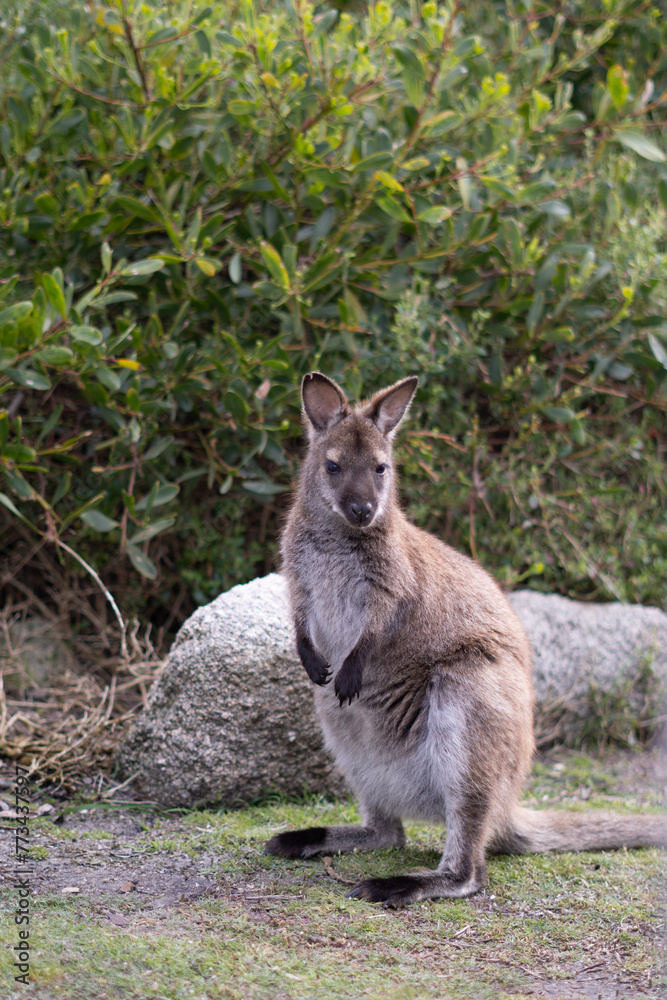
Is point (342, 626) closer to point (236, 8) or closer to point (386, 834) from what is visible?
point (386, 834)

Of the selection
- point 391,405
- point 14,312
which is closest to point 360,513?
point 391,405

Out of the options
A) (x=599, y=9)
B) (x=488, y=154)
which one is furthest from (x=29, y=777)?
(x=599, y=9)

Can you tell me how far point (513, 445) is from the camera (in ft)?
18.5

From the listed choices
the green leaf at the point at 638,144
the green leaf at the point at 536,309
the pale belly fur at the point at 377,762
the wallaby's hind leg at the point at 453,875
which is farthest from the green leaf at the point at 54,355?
the green leaf at the point at 638,144

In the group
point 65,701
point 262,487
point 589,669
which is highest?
point 262,487

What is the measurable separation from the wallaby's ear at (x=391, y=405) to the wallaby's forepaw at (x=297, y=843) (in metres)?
1.65

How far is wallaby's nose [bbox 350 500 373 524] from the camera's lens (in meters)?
3.43

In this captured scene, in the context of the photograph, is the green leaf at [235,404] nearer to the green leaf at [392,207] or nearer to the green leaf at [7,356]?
the green leaf at [7,356]

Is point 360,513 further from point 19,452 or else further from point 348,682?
point 19,452

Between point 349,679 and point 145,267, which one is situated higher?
point 145,267

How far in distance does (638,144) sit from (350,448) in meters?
3.04

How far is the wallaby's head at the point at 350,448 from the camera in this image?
137 inches

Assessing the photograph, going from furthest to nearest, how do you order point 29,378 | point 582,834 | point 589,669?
point 589,669
point 29,378
point 582,834

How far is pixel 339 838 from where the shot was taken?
373cm
